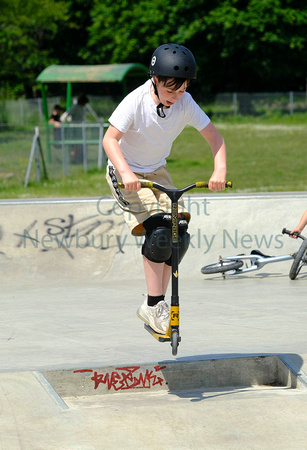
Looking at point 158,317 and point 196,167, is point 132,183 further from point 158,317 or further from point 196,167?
point 196,167

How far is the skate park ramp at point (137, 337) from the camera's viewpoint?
12.1 ft

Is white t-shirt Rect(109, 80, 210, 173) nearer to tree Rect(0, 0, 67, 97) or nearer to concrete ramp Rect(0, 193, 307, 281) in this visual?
concrete ramp Rect(0, 193, 307, 281)

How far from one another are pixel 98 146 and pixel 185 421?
509 inches

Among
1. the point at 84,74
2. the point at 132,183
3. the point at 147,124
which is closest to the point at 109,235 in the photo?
the point at 147,124

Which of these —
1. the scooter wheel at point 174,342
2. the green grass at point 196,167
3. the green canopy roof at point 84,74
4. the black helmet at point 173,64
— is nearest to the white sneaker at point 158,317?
the scooter wheel at point 174,342

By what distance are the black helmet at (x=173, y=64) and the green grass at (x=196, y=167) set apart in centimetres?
832

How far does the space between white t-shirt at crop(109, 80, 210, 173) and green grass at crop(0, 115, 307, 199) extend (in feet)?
26.0

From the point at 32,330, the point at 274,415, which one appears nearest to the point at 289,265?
the point at 32,330

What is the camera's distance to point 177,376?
4602 millimetres

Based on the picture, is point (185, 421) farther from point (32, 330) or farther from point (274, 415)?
point (32, 330)

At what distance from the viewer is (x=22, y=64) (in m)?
46.4

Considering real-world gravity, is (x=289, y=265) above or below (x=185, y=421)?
below

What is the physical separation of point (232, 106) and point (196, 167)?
735 inches

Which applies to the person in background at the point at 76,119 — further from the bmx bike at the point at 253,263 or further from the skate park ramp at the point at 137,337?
the bmx bike at the point at 253,263
